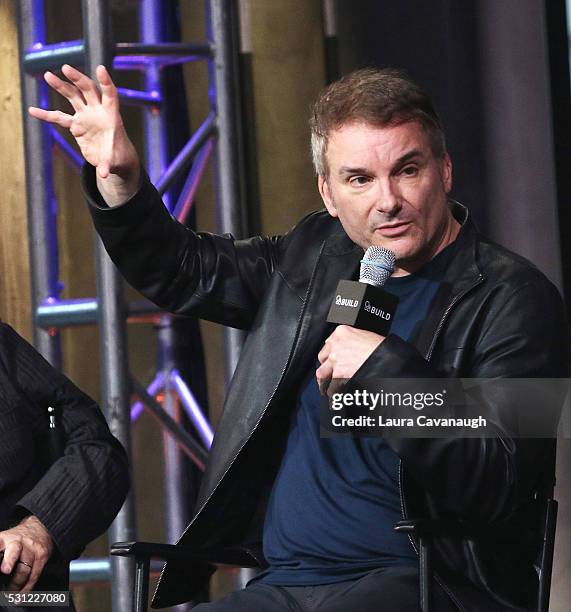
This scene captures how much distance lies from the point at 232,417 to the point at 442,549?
522 mm

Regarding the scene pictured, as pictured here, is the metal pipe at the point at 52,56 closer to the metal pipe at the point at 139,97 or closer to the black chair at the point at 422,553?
the metal pipe at the point at 139,97

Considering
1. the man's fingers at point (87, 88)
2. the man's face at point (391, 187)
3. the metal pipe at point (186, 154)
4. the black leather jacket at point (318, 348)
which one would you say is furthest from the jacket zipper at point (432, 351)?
the metal pipe at point (186, 154)

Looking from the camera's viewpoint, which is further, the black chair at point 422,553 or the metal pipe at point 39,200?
the metal pipe at point 39,200

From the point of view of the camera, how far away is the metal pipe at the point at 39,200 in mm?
3617

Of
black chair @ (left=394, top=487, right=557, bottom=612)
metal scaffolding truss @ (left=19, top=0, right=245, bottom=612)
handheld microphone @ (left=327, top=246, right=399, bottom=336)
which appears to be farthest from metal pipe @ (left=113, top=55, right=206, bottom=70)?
black chair @ (left=394, top=487, right=557, bottom=612)

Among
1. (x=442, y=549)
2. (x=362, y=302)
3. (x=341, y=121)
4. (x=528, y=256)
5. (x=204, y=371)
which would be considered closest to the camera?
(x=362, y=302)

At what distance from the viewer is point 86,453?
2.43 metres

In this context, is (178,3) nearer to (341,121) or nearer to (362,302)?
(341,121)

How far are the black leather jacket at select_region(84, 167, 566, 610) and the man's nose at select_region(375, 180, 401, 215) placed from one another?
0.17 meters

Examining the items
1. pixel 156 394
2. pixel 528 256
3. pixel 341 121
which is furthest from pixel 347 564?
pixel 156 394

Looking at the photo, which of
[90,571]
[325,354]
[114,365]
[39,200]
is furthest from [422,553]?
[39,200]

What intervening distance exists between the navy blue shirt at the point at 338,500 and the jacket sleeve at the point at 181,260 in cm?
35

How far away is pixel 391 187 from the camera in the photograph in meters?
2.18

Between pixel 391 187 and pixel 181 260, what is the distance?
54 cm
